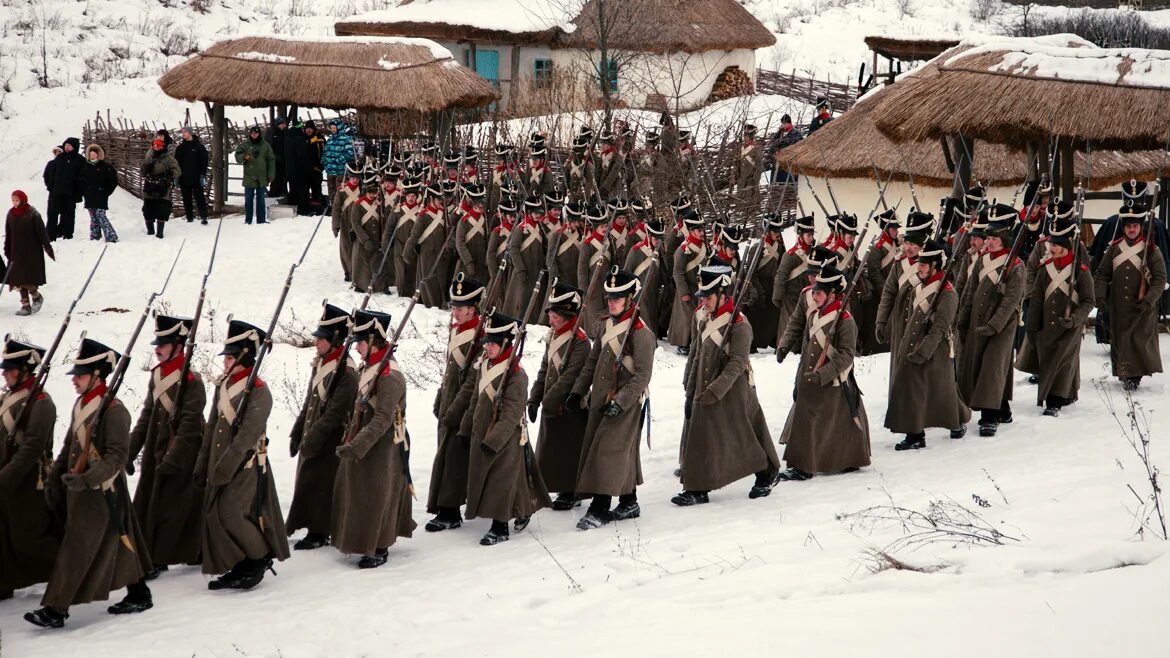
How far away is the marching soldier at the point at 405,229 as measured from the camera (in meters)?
17.0

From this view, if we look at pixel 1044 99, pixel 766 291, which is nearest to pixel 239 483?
pixel 766 291

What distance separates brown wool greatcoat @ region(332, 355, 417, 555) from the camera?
26.2 feet

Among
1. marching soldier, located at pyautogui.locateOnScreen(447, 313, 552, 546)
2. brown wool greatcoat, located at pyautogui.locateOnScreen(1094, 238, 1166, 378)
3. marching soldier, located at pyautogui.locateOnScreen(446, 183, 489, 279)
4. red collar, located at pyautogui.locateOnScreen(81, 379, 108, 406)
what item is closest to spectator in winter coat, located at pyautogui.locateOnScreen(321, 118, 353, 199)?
marching soldier, located at pyautogui.locateOnScreen(446, 183, 489, 279)

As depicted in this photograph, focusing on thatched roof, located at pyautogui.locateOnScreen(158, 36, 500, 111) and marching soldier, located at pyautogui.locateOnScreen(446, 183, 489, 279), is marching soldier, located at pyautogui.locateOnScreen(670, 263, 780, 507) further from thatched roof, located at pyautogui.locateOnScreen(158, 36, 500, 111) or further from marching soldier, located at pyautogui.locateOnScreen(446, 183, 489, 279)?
thatched roof, located at pyautogui.locateOnScreen(158, 36, 500, 111)

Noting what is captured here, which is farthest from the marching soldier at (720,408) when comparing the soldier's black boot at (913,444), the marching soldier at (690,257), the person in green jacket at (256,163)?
the person in green jacket at (256,163)

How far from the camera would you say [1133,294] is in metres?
11.1

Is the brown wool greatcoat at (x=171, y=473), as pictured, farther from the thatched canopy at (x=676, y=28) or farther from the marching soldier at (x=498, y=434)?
the thatched canopy at (x=676, y=28)

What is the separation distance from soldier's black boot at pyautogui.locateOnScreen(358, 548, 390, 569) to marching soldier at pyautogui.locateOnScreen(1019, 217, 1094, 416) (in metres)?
5.78

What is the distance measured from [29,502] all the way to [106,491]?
0.77m

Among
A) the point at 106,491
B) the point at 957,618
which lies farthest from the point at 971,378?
the point at 106,491

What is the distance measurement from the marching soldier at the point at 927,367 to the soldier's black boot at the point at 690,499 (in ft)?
6.13

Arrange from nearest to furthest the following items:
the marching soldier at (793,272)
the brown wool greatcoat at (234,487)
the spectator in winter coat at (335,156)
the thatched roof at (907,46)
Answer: the brown wool greatcoat at (234,487) → the marching soldier at (793,272) → the spectator in winter coat at (335,156) → the thatched roof at (907,46)

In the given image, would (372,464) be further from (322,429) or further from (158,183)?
(158,183)

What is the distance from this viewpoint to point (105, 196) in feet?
65.8
